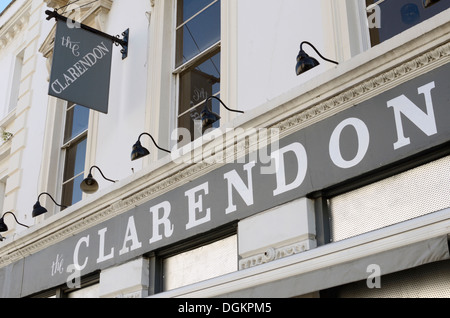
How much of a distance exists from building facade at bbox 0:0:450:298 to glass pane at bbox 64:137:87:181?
0.12 ft

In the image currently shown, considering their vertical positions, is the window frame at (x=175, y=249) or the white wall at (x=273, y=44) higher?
the white wall at (x=273, y=44)

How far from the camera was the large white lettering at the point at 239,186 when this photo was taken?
654 cm

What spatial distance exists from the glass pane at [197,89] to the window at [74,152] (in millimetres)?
2309

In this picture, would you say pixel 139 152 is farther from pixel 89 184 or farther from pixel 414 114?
pixel 414 114

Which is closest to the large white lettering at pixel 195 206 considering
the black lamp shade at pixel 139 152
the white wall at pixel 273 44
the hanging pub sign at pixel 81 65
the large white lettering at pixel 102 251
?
the black lamp shade at pixel 139 152

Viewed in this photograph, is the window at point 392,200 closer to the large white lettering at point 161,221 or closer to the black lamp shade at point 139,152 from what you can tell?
the large white lettering at point 161,221

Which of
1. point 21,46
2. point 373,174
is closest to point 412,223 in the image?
point 373,174

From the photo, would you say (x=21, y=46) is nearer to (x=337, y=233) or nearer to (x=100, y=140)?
(x=100, y=140)

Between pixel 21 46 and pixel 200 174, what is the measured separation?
7.80 m

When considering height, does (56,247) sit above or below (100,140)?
below

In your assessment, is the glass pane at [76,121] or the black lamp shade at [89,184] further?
the glass pane at [76,121]

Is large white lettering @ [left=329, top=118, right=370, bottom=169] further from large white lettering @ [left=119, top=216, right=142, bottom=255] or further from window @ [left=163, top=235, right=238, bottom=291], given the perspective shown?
large white lettering @ [left=119, top=216, right=142, bottom=255]

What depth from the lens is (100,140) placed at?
31.0ft

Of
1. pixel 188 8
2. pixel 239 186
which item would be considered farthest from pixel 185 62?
pixel 239 186
